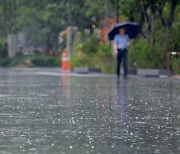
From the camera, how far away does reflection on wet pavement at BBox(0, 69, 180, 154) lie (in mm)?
9367

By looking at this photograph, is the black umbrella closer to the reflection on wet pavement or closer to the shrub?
the shrub

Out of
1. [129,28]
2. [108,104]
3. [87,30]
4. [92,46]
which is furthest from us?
[87,30]

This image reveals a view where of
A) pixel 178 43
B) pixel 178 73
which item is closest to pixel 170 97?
pixel 178 73

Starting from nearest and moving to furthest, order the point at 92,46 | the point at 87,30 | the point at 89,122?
the point at 89,122, the point at 92,46, the point at 87,30

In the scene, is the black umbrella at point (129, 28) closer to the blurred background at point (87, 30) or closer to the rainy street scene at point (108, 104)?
the rainy street scene at point (108, 104)

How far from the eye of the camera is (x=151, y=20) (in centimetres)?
3769

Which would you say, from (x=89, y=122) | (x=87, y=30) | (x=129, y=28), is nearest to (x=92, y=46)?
(x=129, y=28)

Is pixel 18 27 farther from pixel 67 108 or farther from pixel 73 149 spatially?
pixel 73 149

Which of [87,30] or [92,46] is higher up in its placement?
[87,30]

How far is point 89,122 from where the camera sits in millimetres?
12211

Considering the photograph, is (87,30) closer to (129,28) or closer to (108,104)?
(129,28)

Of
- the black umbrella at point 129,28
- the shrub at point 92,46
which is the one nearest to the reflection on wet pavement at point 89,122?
the black umbrella at point 129,28

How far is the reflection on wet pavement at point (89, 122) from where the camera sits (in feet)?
30.7

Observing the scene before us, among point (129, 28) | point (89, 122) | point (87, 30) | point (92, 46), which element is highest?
point (87, 30)
